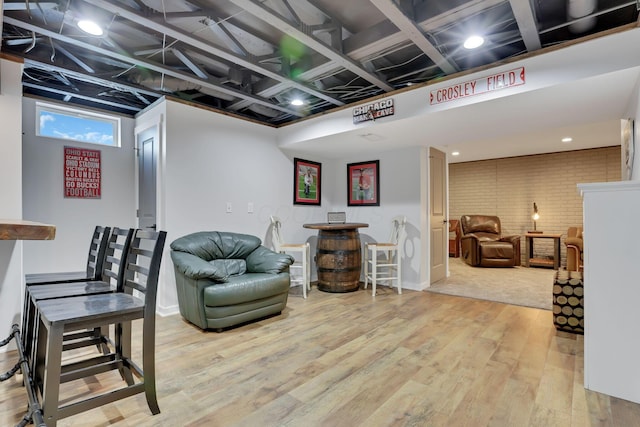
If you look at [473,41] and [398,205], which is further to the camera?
[398,205]

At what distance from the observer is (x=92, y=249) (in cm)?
226

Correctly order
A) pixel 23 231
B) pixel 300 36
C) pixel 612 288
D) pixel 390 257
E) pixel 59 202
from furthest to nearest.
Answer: pixel 390 257 → pixel 59 202 → pixel 300 36 → pixel 612 288 → pixel 23 231

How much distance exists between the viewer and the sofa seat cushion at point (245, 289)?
2638 mm

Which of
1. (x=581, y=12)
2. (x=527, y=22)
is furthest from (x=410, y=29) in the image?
(x=581, y=12)

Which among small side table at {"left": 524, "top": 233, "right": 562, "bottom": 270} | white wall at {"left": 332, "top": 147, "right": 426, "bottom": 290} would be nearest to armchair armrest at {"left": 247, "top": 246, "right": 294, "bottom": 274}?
white wall at {"left": 332, "top": 147, "right": 426, "bottom": 290}

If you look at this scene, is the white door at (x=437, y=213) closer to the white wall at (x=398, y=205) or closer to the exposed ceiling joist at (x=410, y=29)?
the white wall at (x=398, y=205)

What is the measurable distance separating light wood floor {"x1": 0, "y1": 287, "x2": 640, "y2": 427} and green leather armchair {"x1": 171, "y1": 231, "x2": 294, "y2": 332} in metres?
0.14

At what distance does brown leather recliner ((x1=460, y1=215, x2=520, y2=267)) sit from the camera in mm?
5754

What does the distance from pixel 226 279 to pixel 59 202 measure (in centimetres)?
208

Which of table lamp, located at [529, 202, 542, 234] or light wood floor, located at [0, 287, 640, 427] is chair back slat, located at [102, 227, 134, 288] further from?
table lamp, located at [529, 202, 542, 234]

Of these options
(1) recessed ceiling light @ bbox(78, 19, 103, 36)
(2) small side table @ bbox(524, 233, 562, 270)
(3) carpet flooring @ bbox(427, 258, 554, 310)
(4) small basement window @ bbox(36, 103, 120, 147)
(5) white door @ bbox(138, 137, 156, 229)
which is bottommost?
(3) carpet flooring @ bbox(427, 258, 554, 310)

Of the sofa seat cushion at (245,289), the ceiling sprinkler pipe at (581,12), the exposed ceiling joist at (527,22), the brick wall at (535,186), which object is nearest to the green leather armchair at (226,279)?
the sofa seat cushion at (245,289)

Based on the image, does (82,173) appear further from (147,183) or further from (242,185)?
(242,185)

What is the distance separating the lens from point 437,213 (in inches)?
185
